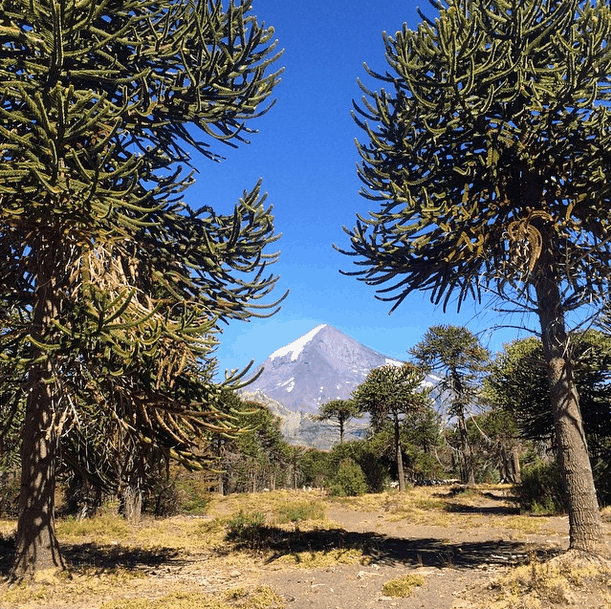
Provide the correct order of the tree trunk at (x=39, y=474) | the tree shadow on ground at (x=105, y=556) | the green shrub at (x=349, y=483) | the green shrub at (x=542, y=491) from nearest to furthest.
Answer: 1. the tree trunk at (x=39, y=474)
2. the tree shadow on ground at (x=105, y=556)
3. the green shrub at (x=542, y=491)
4. the green shrub at (x=349, y=483)

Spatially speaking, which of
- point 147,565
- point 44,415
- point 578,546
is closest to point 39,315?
point 44,415

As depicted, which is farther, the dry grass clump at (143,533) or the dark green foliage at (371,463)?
the dark green foliage at (371,463)

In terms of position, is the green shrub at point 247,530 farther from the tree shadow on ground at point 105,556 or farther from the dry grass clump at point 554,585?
the dry grass clump at point 554,585

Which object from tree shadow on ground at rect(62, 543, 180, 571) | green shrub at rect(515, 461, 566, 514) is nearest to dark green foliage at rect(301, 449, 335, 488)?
green shrub at rect(515, 461, 566, 514)

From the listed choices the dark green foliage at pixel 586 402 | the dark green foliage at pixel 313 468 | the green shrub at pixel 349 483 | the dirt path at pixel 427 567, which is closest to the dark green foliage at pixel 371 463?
the green shrub at pixel 349 483

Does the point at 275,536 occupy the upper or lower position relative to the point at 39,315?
lower

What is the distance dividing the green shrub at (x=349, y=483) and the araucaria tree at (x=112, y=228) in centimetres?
2232

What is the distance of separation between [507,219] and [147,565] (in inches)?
394

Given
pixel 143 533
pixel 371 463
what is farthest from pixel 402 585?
pixel 371 463

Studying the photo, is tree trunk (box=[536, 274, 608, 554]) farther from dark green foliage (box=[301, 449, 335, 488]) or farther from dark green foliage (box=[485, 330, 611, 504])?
dark green foliage (box=[301, 449, 335, 488])

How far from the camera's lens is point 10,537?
13.2m

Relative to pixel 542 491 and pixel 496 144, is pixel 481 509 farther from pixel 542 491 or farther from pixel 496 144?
pixel 496 144

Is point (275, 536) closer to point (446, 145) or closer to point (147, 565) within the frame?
point (147, 565)

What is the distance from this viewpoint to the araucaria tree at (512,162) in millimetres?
7301
